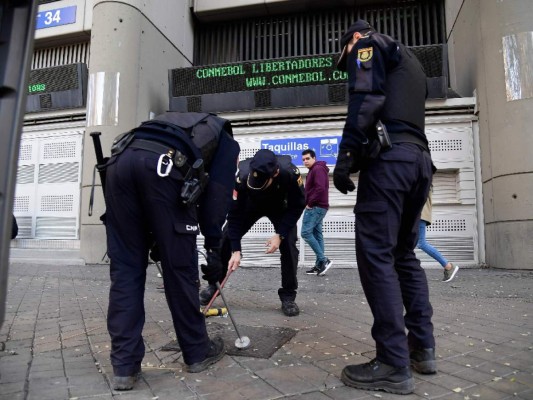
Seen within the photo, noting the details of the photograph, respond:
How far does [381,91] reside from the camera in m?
2.26

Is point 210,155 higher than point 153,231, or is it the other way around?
point 210,155

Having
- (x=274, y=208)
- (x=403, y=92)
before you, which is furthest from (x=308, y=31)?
(x=403, y=92)

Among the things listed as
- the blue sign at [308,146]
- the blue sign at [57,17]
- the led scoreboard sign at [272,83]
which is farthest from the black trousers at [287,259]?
the blue sign at [57,17]

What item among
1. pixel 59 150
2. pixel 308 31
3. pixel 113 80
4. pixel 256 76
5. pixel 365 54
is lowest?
pixel 365 54

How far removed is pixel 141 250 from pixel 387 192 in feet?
4.67

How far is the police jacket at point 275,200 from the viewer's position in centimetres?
383

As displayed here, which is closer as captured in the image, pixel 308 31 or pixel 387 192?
pixel 387 192

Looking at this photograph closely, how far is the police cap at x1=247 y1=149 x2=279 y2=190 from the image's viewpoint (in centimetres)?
350

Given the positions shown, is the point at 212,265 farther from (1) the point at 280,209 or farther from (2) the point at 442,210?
(2) the point at 442,210

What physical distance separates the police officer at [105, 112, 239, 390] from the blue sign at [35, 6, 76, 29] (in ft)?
32.7

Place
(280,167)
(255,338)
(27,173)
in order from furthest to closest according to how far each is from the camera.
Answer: (27,173) < (280,167) < (255,338)

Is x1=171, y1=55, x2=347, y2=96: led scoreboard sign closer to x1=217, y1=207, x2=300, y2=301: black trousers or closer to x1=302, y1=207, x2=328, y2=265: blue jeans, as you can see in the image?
x1=302, y1=207, x2=328, y2=265: blue jeans

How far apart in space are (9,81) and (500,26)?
27.1 ft

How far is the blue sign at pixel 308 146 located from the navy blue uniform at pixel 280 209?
470 centimetres
